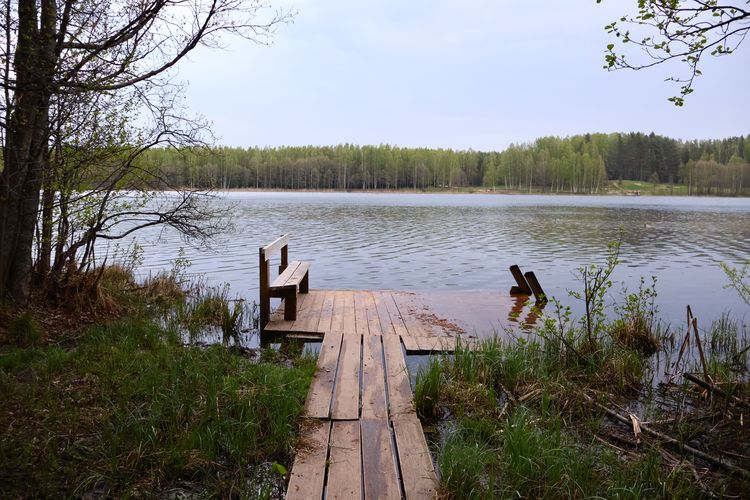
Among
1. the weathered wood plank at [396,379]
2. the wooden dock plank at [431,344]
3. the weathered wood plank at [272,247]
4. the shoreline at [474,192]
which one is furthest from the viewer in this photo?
the shoreline at [474,192]

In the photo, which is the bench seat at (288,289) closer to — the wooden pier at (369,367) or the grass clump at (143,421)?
the wooden pier at (369,367)

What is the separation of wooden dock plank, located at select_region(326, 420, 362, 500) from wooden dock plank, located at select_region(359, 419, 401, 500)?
46 mm

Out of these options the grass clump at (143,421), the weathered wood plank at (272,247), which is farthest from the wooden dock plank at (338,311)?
the grass clump at (143,421)

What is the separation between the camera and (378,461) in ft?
12.2

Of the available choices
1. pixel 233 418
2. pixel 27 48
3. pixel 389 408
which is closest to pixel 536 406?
pixel 389 408

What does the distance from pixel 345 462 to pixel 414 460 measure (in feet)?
1.59

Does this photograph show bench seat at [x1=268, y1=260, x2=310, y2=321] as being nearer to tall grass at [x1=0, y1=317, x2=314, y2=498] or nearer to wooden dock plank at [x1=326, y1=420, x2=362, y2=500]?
tall grass at [x1=0, y1=317, x2=314, y2=498]

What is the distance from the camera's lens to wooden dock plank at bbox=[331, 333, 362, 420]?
15.1ft

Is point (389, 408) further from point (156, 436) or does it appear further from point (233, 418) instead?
point (156, 436)

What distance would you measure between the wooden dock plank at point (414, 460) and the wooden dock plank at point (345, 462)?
0.30 m

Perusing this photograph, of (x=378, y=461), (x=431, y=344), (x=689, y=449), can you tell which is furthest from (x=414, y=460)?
(x=431, y=344)

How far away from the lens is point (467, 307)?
980 cm

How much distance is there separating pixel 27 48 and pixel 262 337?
4330 mm

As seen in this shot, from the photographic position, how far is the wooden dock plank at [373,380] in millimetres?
4655
